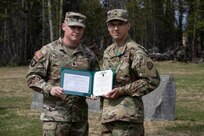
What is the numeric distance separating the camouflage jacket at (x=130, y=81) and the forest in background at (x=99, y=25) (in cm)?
2658

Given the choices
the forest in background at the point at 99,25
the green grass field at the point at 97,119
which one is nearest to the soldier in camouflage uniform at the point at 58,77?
the green grass field at the point at 97,119

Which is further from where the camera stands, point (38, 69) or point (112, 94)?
point (38, 69)

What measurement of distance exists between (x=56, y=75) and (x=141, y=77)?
2.66 feet

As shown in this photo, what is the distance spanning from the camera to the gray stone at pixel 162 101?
8.12 meters

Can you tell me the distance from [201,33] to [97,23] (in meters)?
8.93

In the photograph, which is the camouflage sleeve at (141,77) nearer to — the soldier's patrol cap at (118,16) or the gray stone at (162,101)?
the soldier's patrol cap at (118,16)

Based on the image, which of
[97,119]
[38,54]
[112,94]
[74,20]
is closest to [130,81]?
[112,94]

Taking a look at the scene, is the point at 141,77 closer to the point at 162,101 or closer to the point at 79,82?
the point at 79,82

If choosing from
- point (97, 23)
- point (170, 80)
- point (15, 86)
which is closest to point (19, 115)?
point (170, 80)

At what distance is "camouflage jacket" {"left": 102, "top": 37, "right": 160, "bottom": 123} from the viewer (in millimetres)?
3555

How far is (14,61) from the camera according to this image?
32.2 meters

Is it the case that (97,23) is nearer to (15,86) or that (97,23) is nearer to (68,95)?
(15,86)

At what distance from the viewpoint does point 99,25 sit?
37.8m

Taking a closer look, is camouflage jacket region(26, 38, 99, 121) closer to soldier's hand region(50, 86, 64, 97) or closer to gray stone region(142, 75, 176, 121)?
soldier's hand region(50, 86, 64, 97)
